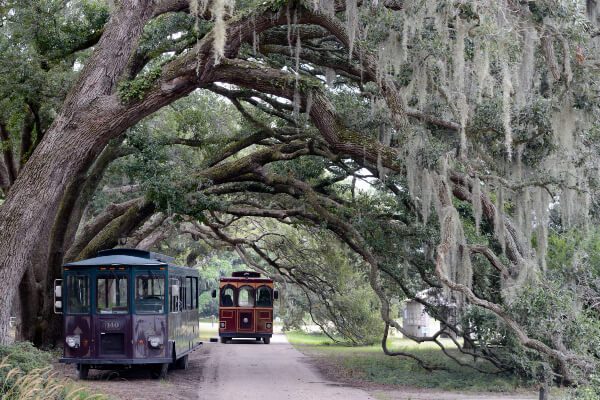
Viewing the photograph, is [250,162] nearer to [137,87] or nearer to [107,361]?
[137,87]

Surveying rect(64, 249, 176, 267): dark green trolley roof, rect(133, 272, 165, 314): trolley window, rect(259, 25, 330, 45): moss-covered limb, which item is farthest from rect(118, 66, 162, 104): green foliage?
rect(133, 272, 165, 314): trolley window

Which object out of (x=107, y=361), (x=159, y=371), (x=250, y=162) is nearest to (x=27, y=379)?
(x=107, y=361)

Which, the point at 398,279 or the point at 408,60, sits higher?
the point at 408,60

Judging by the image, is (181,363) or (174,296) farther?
(181,363)

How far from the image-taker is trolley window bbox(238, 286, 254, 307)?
2809 centimetres

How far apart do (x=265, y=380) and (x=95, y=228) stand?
6486 millimetres

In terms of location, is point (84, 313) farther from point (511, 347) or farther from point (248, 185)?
point (511, 347)

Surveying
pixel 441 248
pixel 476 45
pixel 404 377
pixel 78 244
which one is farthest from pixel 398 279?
pixel 78 244

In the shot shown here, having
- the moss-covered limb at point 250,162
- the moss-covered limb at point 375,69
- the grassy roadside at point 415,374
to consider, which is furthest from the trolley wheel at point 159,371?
the moss-covered limb at point 375,69

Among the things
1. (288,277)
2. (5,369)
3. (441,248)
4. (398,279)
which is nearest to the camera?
(5,369)

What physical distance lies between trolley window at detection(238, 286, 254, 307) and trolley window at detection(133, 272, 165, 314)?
560 inches

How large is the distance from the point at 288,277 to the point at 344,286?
2.74 m

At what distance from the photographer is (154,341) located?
13758 millimetres

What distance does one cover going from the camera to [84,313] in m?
13.8
